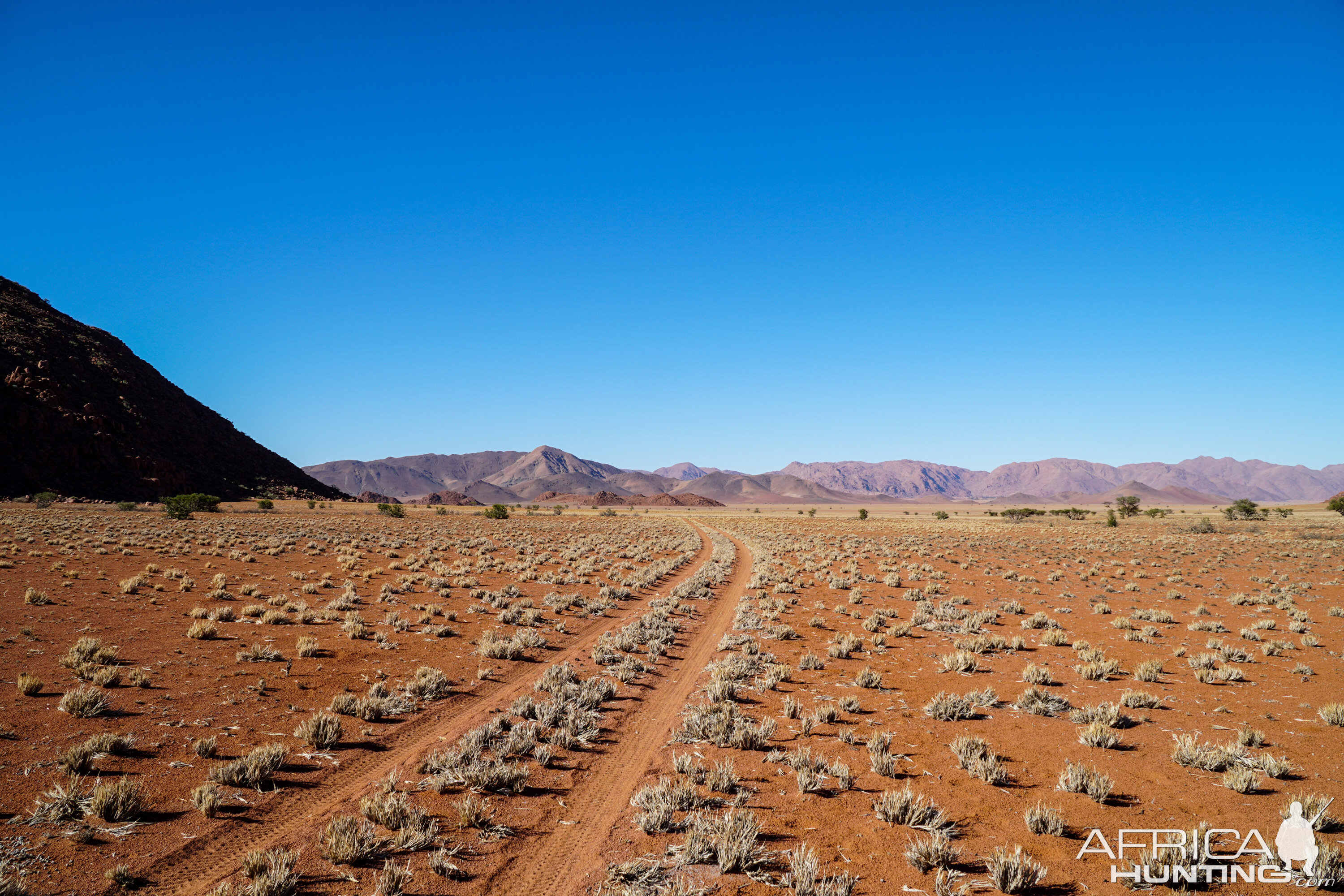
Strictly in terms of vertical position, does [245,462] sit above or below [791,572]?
above

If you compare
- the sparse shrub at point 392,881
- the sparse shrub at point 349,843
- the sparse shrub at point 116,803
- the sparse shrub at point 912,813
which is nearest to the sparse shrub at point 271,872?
the sparse shrub at point 349,843

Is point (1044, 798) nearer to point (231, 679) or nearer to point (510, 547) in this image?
point (231, 679)

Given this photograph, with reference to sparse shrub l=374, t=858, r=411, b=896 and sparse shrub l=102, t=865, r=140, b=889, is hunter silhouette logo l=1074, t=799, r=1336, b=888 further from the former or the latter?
sparse shrub l=102, t=865, r=140, b=889

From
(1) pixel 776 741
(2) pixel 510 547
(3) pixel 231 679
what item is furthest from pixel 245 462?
(1) pixel 776 741

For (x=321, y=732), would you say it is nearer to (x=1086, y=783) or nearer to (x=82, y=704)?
(x=82, y=704)

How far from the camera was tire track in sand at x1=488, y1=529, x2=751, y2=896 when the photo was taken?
4.68 meters

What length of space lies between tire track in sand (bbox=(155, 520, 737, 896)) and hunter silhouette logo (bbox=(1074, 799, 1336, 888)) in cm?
706

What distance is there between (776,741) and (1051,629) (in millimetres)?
9554

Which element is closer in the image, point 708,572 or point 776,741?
point 776,741

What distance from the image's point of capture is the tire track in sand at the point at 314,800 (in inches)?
178

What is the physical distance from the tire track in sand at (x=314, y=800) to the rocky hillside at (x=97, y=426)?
67.1 metres

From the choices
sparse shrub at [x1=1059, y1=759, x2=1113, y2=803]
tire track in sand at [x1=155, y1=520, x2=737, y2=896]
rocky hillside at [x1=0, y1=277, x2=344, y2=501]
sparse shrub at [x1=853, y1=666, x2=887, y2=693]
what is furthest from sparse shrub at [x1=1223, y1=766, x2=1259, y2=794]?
rocky hillside at [x1=0, y1=277, x2=344, y2=501]

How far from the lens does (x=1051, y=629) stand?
13.4 metres

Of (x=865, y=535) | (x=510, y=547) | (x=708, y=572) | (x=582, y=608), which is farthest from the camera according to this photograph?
(x=865, y=535)
